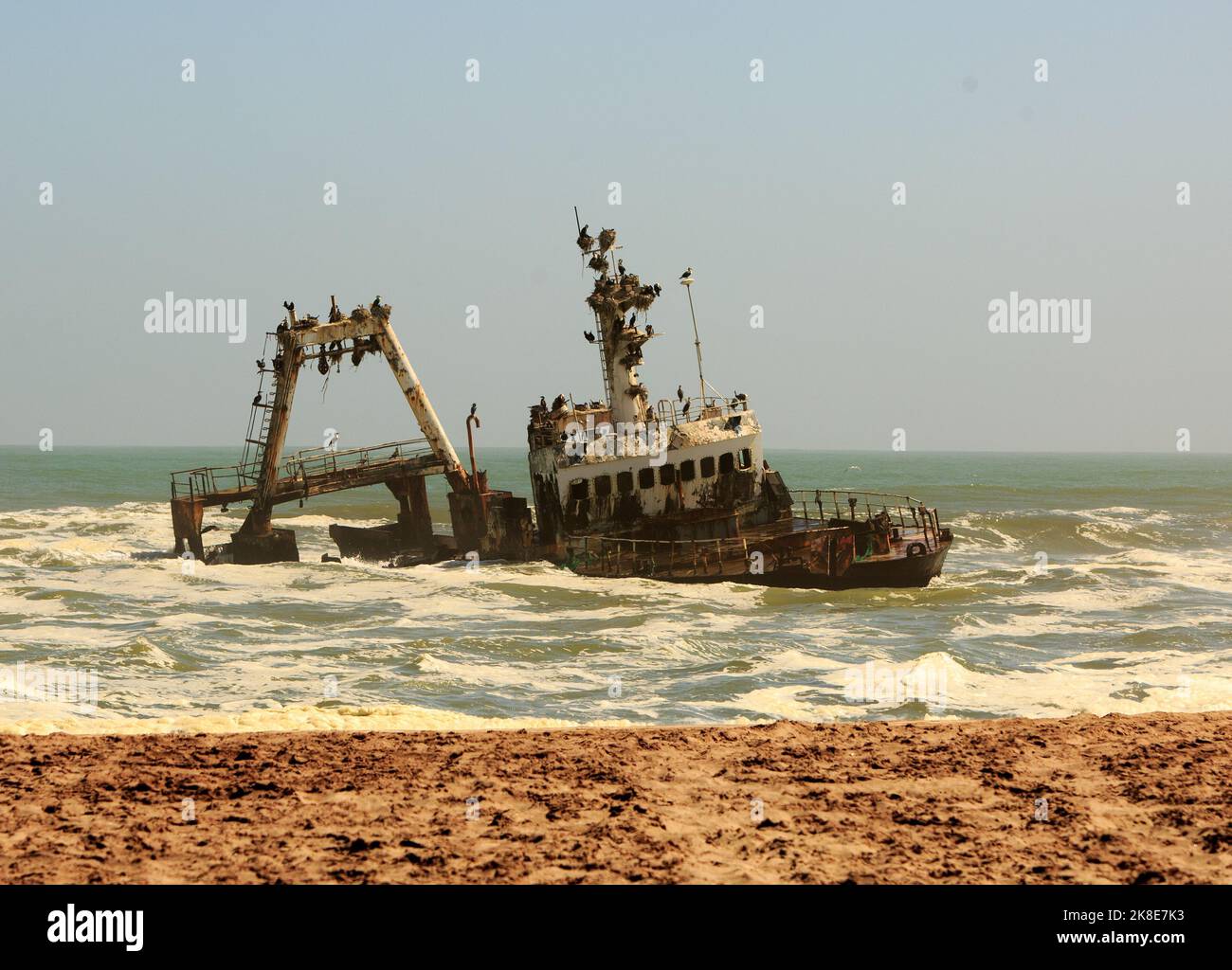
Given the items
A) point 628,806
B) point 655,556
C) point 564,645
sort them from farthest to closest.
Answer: point 655,556 → point 564,645 → point 628,806

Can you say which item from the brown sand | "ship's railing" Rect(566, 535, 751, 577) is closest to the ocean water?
"ship's railing" Rect(566, 535, 751, 577)

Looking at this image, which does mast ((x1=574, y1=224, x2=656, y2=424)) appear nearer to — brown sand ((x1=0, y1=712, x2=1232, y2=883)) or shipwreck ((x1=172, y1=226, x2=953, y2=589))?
shipwreck ((x1=172, y1=226, x2=953, y2=589))

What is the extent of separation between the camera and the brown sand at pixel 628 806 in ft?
24.2

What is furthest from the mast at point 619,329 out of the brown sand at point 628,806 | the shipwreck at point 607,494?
the brown sand at point 628,806

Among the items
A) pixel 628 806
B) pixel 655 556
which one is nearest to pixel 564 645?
pixel 655 556

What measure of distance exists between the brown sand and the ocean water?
8.23 ft

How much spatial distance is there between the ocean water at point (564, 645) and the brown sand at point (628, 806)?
8.23ft

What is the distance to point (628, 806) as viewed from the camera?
28.4 feet

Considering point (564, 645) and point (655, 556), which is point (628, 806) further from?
point (655, 556)

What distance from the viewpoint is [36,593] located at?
2634cm

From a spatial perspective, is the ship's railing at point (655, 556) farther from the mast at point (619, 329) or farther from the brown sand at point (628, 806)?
the brown sand at point (628, 806)

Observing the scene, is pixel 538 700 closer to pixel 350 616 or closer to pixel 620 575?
pixel 350 616

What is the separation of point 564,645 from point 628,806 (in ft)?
38.6
